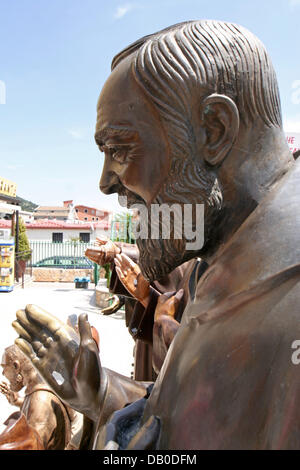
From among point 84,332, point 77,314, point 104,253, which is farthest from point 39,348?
point 77,314

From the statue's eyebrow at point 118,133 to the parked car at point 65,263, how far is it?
1502 cm

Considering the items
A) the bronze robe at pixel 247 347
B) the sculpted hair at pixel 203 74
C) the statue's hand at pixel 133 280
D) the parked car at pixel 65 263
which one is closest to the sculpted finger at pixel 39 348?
the bronze robe at pixel 247 347

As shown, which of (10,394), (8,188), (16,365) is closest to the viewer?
(16,365)

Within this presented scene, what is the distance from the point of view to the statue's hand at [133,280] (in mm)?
2332

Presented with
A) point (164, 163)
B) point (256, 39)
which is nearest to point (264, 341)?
point (164, 163)

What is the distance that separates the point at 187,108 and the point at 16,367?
2.62 m

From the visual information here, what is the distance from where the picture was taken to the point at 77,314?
604 centimetres

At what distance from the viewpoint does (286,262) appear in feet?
2.16

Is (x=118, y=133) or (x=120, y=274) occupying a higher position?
(x=118, y=133)

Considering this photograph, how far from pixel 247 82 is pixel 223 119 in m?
0.11

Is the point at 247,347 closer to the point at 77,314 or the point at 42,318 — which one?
the point at 42,318

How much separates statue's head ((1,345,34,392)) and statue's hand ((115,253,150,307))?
1.06 metres

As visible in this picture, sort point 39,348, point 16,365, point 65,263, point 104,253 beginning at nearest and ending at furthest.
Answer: point 39,348, point 16,365, point 104,253, point 65,263

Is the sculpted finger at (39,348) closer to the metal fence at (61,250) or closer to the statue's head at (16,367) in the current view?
the statue's head at (16,367)
